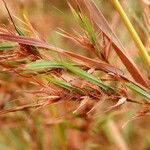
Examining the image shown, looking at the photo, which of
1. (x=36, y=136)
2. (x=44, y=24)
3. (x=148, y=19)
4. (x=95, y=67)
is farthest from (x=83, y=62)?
(x=44, y=24)

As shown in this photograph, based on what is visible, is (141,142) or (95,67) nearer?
(95,67)

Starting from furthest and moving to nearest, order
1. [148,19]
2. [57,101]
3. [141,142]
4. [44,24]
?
1. [141,142]
2. [44,24]
3. [148,19]
4. [57,101]

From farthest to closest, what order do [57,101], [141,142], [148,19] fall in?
1. [141,142]
2. [148,19]
3. [57,101]

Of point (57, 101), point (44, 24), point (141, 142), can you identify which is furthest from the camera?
point (141, 142)

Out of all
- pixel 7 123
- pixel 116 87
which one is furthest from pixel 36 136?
pixel 116 87

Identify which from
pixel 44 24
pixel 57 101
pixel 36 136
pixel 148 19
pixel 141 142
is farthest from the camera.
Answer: pixel 141 142

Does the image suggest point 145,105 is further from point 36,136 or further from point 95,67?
point 36,136

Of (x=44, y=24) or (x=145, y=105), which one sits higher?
(x=44, y=24)

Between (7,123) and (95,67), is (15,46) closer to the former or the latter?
(95,67)

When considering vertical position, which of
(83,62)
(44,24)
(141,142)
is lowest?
(141,142)
